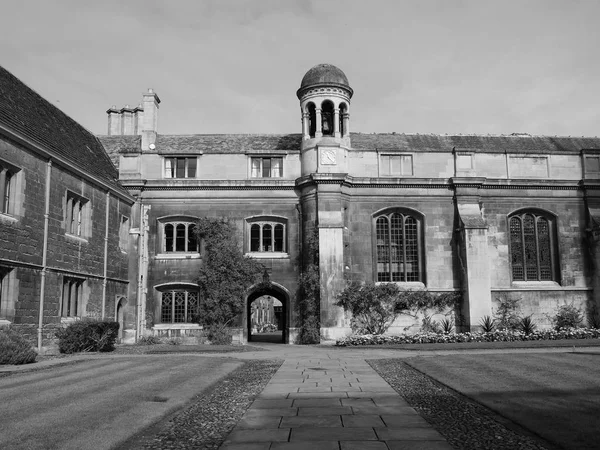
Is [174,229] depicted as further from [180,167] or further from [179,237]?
[180,167]

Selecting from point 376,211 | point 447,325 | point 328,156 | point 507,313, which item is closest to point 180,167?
point 328,156

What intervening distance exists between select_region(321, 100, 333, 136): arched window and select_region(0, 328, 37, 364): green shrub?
1797cm

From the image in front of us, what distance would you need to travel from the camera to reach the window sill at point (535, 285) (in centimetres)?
2945

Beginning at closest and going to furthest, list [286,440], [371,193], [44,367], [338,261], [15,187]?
[286,440]
[44,367]
[15,187]
[338,261]
[371,193]

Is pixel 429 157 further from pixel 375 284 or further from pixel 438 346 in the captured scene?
pixel 438 346

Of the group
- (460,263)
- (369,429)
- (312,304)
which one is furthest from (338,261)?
(369,429)

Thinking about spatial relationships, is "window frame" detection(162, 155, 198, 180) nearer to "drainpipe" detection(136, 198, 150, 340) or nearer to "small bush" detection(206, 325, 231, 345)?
"drainpipe" detection(136, 198, 150, 340)

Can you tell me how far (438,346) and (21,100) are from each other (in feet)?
59.9

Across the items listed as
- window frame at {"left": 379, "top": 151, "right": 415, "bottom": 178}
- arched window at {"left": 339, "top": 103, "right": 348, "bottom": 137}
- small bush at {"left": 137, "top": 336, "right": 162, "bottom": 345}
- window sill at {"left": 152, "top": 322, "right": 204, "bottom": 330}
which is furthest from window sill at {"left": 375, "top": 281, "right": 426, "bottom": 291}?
small bush at {"left": 137, "top": 336, "right": 162, "bottom": 345}

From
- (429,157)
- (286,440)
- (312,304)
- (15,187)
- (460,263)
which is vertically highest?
(429,157)

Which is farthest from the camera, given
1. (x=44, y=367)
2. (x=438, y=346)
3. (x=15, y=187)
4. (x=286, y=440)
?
(x=438, y=346)

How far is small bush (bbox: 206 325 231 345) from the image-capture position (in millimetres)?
27328

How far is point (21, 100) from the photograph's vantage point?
23.1 metres

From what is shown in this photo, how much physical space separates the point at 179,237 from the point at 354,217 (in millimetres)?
8536
